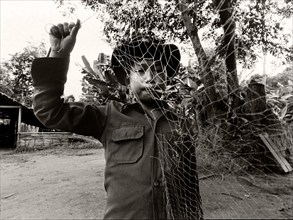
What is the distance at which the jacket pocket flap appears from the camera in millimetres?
1609

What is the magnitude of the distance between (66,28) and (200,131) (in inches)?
30.7

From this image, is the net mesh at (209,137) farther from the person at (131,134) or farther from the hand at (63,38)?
the hand at (63,38)

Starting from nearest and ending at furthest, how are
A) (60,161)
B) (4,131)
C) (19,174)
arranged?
(19,174), (60,161), (4,131)

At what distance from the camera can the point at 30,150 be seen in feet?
49.4

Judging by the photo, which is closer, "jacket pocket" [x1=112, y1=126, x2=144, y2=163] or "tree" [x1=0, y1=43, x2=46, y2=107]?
"jacket pocket" [x1=112, y1=126, x2=144, y2=163]

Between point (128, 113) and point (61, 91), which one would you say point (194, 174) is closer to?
point (128, 113)

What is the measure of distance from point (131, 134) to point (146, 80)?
0.99 feet

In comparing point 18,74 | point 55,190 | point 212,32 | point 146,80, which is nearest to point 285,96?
point 146,80

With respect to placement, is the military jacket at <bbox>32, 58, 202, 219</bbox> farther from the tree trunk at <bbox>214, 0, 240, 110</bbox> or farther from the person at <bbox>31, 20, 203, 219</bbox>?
the tree trunk at <bbox>214, 0, 240, 110</bbox>

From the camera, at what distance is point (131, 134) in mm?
1615

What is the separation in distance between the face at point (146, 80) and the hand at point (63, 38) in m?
0.33

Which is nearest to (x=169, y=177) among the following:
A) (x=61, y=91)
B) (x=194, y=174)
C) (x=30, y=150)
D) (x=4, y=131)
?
(x=194, y=174)

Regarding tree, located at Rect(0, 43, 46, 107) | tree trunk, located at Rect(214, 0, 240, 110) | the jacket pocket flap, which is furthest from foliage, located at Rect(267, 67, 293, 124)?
tree, located at Rect(0, 43, 46, 107)

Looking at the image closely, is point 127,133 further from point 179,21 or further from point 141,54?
point 179,21
